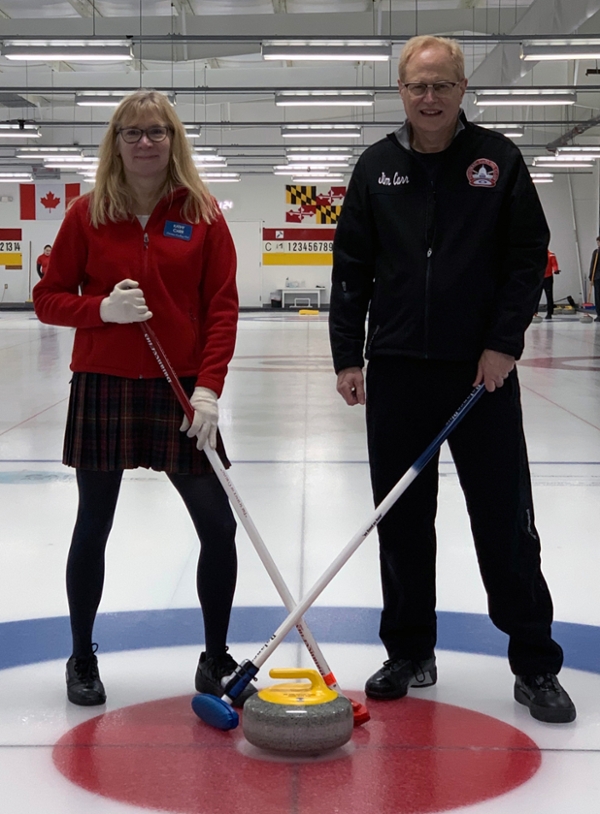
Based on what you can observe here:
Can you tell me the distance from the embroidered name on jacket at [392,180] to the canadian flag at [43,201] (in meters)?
27.8

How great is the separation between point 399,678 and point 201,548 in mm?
521

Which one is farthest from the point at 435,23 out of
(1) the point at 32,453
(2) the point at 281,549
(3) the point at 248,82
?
(2) the point at 281,549

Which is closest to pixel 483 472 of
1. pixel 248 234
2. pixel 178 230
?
pixel 178 230

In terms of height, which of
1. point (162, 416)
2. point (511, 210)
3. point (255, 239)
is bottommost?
point (162, 416)

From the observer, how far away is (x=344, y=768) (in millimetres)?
1919

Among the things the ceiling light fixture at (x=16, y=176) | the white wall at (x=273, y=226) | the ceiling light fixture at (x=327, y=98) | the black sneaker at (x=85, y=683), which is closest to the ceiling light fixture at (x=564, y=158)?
the white wall at (x=273, y=226)

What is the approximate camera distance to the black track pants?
2.27m

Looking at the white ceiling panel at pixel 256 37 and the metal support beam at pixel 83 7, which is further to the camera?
the metal support beam at pixel 83 7

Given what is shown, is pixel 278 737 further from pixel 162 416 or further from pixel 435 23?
pixel 435 23

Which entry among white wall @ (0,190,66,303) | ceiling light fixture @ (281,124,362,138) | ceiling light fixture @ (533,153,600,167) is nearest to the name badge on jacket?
ceiling light fixture @ (281,124,362,138)

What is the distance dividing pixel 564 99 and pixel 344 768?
43.3 ft

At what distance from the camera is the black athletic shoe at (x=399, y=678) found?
228 centimetres

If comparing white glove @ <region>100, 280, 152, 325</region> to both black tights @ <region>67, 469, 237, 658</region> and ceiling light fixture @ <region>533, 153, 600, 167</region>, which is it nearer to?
black tights @ <region>67, 469, 237, 658</region>

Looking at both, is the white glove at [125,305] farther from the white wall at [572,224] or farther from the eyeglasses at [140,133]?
the white wall at [572,224]
